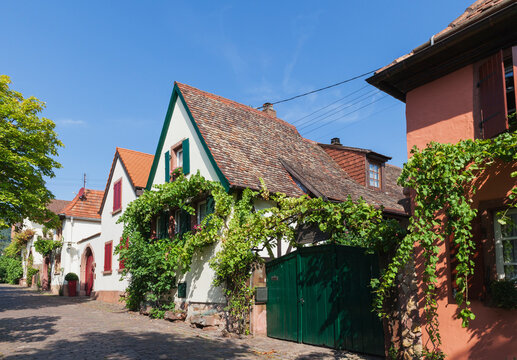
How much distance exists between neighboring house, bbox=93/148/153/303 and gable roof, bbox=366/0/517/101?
14096mm

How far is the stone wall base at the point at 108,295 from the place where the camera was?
66.5 feet

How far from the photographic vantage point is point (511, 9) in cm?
676

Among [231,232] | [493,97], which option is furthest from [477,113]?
[231,232]

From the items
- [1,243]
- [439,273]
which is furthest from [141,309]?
[1,243]

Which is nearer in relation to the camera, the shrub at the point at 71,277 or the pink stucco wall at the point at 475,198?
the pink stucco wall at the point at 475,198

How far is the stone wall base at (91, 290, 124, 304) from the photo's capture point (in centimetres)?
2028

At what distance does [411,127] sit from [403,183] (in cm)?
176

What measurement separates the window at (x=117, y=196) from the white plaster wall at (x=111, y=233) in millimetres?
247

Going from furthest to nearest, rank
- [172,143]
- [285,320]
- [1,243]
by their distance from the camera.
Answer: [1,243] → [172,143] → [285,320]

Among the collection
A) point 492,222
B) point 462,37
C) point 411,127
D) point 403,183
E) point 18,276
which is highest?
point 462,37

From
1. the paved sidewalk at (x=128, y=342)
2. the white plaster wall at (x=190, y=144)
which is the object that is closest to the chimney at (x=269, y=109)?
the white plaster wall at (x=190, y=144)

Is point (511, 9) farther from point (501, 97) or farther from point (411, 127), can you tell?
point (411, 127)

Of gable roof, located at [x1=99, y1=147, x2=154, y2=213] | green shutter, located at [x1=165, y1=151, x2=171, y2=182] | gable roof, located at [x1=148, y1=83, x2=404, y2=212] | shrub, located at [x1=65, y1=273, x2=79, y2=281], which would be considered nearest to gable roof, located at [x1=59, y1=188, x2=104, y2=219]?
shrub, located at [x1=65, y1=273, x2=79, y2=281]

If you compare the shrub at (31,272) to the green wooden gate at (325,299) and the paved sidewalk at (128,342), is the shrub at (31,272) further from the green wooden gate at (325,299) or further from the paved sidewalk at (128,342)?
the green wooden gate at (325,299)
